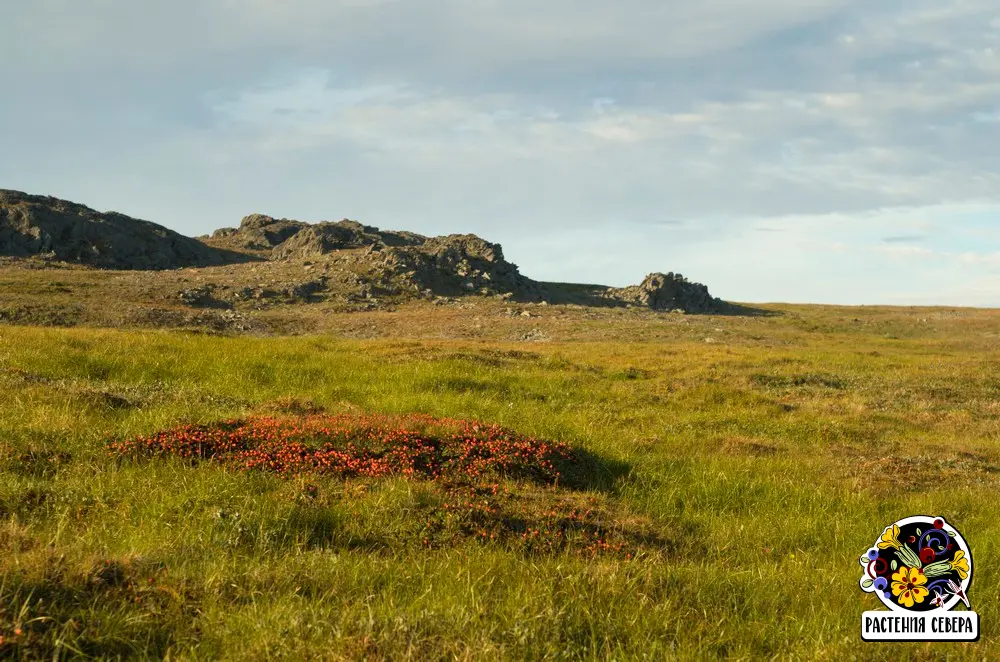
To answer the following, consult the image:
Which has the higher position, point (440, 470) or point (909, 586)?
point (909, 586)

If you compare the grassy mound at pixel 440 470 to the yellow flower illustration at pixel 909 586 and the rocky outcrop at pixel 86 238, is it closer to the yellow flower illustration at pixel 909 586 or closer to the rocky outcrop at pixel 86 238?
the yellow flower illustration at pixel 909 586

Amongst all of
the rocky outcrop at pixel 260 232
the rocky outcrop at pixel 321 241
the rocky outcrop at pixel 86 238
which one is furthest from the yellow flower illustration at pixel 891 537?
the rocky outcrop at pixel 260 232

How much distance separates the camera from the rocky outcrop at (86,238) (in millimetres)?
75375

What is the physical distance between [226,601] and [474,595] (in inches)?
69.6

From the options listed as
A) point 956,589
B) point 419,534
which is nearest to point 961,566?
point 956,589

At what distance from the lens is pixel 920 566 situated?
5305mm

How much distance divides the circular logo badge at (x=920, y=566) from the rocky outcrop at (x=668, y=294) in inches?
3449

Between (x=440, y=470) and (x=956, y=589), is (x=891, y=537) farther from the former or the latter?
(x=440, y=470)

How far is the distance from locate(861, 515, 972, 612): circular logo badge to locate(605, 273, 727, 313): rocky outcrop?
87600mm

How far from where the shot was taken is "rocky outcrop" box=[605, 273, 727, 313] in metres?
93.9

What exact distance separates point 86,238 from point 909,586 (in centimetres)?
9423

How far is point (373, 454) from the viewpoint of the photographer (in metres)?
9.05

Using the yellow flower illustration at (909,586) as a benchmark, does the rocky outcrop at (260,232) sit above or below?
Result: above

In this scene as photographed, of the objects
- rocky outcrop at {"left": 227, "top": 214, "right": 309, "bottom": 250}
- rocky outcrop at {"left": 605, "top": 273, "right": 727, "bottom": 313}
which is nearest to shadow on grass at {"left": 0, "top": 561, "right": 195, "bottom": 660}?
rocky outcrop at {"left": 605, "top": 273, "right": 727, "bottom": 313}
